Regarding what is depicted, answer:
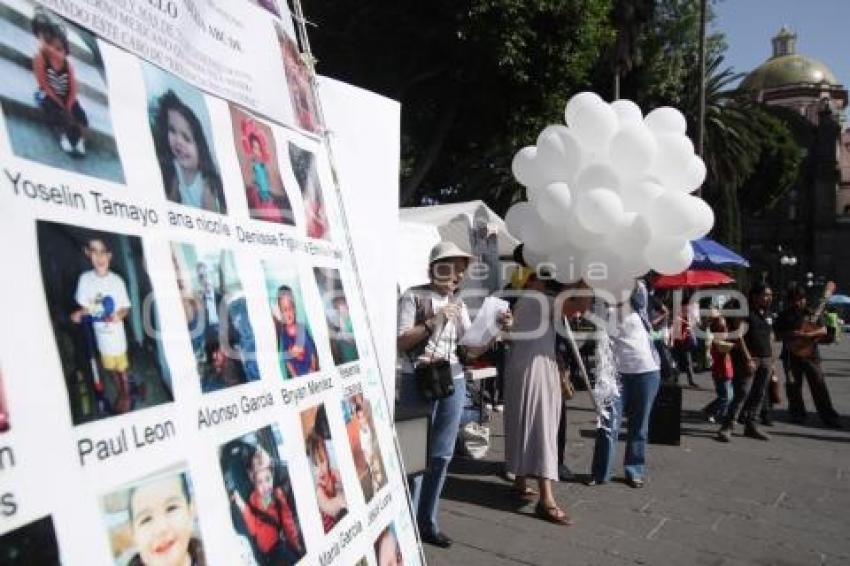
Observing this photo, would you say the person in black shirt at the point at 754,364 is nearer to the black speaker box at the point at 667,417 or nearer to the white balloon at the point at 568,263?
the black speaker box at the point at 667,417

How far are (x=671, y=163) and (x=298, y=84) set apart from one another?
3.07 meters

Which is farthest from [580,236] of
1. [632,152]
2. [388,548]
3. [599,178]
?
[388,548]

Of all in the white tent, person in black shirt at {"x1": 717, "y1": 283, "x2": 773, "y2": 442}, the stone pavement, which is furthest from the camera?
the white tent

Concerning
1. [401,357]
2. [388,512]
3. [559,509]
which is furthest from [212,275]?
[559,509]

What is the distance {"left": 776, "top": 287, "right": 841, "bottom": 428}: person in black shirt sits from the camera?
818cm

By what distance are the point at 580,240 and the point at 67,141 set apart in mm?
3586

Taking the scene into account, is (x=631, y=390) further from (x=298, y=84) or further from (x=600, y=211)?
(x=298, y=84)

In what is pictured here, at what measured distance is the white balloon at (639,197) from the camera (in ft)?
14.1

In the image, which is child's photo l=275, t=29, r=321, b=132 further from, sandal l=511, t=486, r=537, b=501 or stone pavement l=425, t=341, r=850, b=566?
sandal l=511, t=486, r=537, b=501

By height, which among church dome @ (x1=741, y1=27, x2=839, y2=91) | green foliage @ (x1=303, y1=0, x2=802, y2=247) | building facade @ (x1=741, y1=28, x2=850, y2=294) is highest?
church dome @ (x1=741, y1=27, x2=839, y2=91)

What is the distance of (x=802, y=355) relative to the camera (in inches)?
324

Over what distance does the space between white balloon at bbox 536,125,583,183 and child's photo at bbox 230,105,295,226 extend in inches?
119

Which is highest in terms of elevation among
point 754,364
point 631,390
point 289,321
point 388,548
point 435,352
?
point 289,321

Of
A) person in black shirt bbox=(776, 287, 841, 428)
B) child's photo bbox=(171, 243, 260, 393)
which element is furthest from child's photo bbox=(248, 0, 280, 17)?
person in black shirt bbox=(776, 287, 841, 428)
